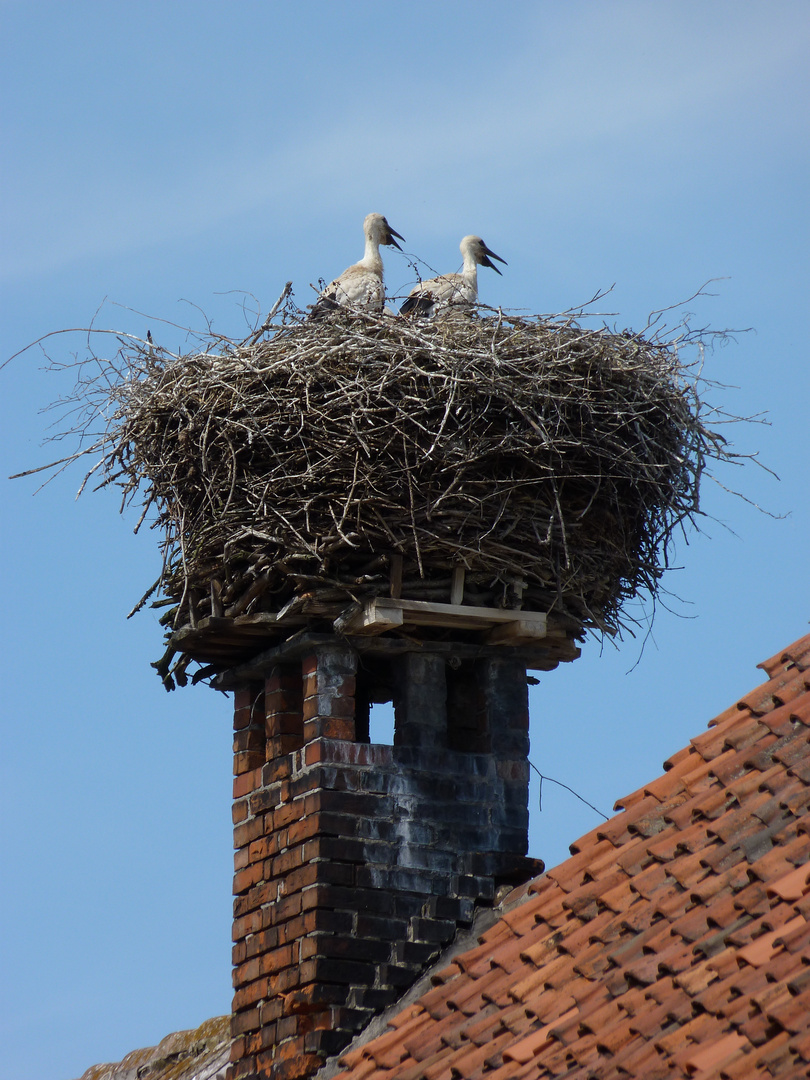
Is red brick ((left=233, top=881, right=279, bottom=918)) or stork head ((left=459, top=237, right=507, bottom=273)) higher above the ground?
stork head ((left=459, top=237, right=507, bottom=273))

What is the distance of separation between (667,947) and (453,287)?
19.0 feet

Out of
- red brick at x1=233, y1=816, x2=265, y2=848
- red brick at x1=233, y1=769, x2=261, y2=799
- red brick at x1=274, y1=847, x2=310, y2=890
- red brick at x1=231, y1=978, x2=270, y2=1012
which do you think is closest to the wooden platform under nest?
red brick at x1=233, y1=769, x2=261, y2=799

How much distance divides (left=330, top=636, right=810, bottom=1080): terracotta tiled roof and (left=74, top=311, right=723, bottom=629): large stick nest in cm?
134

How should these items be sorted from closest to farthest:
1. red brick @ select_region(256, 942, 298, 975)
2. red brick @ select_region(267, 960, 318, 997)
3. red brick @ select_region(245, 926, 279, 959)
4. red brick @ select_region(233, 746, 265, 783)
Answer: red brick @ select_region(267, 960, 318, 997) → red brick @ select_region(256, 942, 298, 975) → red brick @ select_region(245, 926, 279, 959) → red brick @ select_region(233, 746, 265, 783)

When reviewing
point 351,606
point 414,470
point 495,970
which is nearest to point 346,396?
point 414,470

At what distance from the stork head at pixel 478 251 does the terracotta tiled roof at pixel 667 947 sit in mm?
5614

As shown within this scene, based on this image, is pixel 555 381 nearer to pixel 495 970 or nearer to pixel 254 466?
pixel 254 466

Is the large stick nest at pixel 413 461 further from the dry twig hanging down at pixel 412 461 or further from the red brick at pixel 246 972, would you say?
the red brick at pixel 246 972

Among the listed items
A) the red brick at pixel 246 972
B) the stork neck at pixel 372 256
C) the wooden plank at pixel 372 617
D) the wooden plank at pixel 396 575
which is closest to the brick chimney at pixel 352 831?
the red brick at pixel 246 972

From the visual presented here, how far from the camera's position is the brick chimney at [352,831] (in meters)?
6.78

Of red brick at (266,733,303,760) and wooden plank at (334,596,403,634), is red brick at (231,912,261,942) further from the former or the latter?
wooden plank at (334,596,403,634)

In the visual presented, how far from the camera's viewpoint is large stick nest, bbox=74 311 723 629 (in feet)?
23.9

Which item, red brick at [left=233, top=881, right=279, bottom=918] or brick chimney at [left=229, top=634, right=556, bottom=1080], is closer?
brick chimney at [left=229, top=634, right=556, bottom=1080]

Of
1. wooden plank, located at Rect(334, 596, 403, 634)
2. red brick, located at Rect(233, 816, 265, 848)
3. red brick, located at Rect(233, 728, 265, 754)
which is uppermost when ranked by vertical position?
wooden plank, located at Rect(334, 596, 403, 634)
